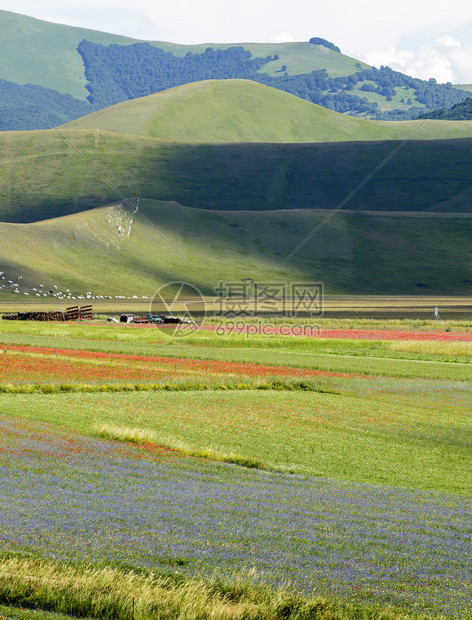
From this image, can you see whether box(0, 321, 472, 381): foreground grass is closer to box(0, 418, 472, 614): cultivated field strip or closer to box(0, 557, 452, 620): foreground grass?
box(0, 418, 472, 614): cultivated field strip

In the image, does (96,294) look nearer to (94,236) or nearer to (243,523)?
(94,236)

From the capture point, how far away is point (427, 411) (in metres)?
38.4

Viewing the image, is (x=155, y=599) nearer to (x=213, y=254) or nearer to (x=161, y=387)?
(x=161, y=387)

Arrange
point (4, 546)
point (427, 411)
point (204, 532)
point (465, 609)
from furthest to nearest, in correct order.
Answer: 1. point (427, 411)
2. point (204, 532)
3. point (4, 546)
4. point (465, 609)

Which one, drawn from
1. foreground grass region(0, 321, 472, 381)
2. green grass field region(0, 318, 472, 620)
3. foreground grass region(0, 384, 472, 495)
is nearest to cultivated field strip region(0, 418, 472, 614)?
green grass field region(0, 318, 472, 620)

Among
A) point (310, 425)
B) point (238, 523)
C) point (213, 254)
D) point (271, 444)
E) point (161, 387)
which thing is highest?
point (213, 254)

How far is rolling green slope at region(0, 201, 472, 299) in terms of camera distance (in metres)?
152

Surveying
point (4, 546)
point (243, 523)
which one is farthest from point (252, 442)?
point (4, 546)

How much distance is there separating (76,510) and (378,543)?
22.9 ft

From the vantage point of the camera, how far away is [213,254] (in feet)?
571

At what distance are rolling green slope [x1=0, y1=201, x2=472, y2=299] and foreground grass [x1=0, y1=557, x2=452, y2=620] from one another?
128 meters

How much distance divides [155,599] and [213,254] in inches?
6408

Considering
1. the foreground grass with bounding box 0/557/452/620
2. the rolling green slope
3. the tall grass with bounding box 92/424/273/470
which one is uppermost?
the rolling green slope

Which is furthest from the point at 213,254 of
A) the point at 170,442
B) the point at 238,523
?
the point at 238,523
